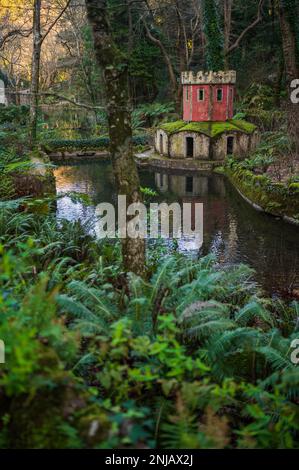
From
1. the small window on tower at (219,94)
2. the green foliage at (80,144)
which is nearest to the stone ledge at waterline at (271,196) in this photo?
the small window on tower at (219,94)

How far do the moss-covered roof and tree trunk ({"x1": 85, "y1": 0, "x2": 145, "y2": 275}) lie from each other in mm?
21789

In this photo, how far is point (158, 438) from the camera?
368 centimetres

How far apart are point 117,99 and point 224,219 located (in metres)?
10.9

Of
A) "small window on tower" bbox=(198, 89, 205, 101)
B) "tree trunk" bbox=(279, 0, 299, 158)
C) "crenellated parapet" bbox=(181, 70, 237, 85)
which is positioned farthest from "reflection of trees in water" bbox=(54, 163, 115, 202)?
"tree trunk" bbox=(279, 0, 299, 158)

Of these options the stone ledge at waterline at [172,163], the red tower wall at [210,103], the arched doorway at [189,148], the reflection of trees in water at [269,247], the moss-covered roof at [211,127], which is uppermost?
the red tower wall at [210,103]

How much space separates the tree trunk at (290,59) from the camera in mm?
20125

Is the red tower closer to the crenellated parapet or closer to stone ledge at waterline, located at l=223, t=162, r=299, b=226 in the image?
the crenellated parapet

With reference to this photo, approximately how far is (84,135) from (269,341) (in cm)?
3462

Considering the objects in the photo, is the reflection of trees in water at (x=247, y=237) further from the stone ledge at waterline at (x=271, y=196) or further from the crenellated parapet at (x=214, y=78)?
the crenellated parapet at (x=214, y=78)

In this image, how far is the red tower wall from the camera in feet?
94.0

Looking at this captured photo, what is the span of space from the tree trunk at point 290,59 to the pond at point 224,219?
3992mm

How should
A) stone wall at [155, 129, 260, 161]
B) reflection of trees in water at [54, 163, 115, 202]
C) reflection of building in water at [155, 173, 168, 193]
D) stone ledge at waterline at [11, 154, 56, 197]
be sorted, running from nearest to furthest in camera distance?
1. stone ledge at waterline at [11, 154, 56, 197]
2. reflection of trees in water at [54, 163, 115, 202]
3. reflection of building in water at [155, 173, 168, 193]
4. stone wall at [155, 129, 260, 161]
